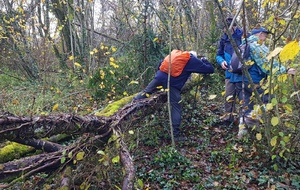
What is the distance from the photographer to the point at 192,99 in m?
6.67

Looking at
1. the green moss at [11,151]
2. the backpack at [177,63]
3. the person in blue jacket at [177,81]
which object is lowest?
the green moss at [11,151]

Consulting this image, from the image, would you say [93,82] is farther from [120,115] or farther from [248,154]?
[248,154]

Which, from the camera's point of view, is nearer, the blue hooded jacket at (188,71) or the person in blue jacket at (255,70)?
the person in blue jacket at (255,70)

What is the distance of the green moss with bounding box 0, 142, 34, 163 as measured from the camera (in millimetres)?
3831

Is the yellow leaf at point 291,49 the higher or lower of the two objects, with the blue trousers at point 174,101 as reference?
higher

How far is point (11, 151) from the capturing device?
3.94m

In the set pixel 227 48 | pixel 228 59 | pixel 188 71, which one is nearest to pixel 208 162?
pixel 188 71

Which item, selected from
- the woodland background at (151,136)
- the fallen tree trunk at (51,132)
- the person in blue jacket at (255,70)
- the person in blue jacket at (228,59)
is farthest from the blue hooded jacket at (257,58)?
the fallen tree trunk at (51,132)

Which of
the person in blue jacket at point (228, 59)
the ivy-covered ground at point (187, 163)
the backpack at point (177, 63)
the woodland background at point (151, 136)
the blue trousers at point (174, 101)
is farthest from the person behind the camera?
the person in blue jacket at point (228, 59)

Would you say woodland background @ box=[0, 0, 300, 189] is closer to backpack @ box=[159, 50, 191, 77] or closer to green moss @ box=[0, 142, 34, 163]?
green moss @ box=[0, 142, 34, 163]

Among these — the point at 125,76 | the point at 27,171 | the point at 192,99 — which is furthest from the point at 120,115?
the point at 125,76

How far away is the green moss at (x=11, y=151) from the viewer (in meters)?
3.83

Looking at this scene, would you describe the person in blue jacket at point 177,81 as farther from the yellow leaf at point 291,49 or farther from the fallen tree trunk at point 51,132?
the yellow leaf at point 291,49

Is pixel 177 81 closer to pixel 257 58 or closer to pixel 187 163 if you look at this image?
pixel 257 58
